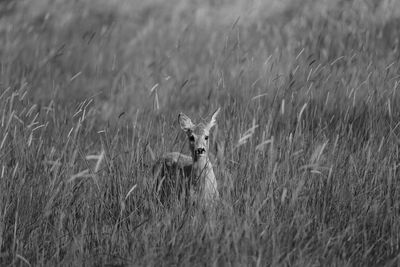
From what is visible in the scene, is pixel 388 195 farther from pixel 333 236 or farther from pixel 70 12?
pixel 70 12

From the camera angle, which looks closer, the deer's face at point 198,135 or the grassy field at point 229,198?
the grassy field at point 229,198

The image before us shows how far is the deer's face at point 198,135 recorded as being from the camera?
6.63m

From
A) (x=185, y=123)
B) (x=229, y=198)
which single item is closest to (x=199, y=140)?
(x=185, y=123)

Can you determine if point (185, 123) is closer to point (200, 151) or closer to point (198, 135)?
point (198, 135)

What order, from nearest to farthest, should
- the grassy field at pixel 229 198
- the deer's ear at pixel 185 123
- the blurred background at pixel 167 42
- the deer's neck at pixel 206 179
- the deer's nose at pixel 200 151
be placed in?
the grassy field at pixel 229 198 → the deer's neck at pixel 206 179 → the deer's nose at pixel 200 151 → the deer's ear at pixel 185 123 → the blurred background at pixel 167 42

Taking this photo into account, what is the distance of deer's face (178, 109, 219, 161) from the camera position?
6629 mm

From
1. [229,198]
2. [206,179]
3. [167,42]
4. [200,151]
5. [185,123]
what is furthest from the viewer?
[167,42]

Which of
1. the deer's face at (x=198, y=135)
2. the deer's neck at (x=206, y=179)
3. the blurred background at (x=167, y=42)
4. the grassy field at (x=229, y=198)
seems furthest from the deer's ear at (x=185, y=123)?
the blurred background at (x=167, y=42)

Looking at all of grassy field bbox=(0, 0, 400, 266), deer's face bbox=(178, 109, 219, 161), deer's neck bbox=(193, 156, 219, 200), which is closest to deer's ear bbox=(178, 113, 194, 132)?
deer's face bbox=(178, 109, 219, 161)

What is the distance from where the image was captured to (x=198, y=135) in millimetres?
6719

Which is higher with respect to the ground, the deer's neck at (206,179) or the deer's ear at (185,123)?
the deer's ear at (185,123)

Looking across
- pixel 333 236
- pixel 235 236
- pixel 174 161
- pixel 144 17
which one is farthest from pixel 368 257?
pixel 144 17

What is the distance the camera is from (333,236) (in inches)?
203

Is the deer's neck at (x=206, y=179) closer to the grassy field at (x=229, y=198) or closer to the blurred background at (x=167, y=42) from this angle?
the grassy field at (x=229, y=198)
